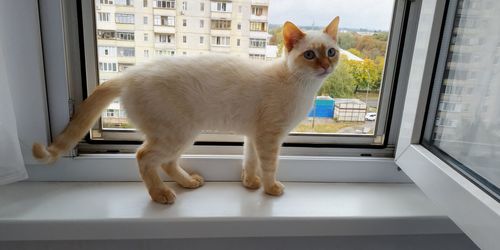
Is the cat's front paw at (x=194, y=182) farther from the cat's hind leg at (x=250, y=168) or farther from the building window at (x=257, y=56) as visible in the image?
the building window at (x=257, y=56)

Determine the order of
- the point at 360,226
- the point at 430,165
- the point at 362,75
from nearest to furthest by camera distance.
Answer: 1. the point at 430,165
2. the point at 360,226
3. the point at 362,75

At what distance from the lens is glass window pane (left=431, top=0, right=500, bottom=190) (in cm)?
54

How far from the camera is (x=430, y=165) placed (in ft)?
2.07

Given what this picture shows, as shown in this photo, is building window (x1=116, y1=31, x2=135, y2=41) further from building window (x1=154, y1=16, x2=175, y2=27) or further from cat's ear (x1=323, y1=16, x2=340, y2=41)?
cat's ear (x1=323, y1=16, x2=340, y2=41)

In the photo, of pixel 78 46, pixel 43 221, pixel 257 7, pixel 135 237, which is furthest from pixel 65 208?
pixel 257 7

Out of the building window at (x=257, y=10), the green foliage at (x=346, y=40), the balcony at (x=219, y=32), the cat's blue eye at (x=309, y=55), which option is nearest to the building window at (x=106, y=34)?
the balcony at (x=219, y=32)

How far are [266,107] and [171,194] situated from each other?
0.93 feet

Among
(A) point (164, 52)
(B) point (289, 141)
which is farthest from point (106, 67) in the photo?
(B) point (289, 141)

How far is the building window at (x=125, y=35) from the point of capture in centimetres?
78

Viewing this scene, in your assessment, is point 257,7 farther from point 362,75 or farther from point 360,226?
point 360,226

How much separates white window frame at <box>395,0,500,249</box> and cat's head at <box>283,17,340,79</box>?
170 mm

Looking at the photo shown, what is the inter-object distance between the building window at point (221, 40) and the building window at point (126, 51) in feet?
0.63

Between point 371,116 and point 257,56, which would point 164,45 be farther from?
point 371,116

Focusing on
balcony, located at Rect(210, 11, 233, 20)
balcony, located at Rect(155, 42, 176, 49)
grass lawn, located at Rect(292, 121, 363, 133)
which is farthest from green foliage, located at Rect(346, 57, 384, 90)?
balcony, located at Rect(155, 42, 176, 49)
